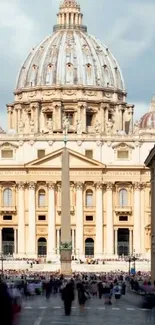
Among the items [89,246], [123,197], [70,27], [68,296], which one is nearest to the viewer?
[68,296]

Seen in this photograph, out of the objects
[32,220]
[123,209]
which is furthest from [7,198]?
[123,209]

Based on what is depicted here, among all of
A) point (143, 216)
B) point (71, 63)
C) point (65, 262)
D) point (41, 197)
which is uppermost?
point (71, 63)

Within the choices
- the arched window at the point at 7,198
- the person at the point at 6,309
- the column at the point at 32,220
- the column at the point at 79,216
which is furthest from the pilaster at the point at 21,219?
the person at the point at 6,309

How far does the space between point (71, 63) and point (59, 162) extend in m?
28.9

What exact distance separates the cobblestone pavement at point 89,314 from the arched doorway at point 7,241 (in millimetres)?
75021

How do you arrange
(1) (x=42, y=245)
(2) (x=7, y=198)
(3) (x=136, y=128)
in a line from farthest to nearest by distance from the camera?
(3) (x=136, y=128) → (1) (x=42, y=245) → (2) (x=7, y=198)

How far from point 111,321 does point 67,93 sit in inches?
4485

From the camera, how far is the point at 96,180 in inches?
5148

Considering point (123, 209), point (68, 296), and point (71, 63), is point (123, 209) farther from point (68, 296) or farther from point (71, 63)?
point (68, 296)

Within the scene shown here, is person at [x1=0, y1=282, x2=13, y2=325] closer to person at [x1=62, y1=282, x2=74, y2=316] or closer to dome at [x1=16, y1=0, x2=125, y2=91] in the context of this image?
A: person at [x1=62, y1=282, x2=74, y2=316]

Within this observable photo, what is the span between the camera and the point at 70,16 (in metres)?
162

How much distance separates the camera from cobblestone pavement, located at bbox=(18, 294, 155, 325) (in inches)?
1485

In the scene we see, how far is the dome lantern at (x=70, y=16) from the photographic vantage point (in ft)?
532

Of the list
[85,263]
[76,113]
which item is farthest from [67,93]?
[85,263]
